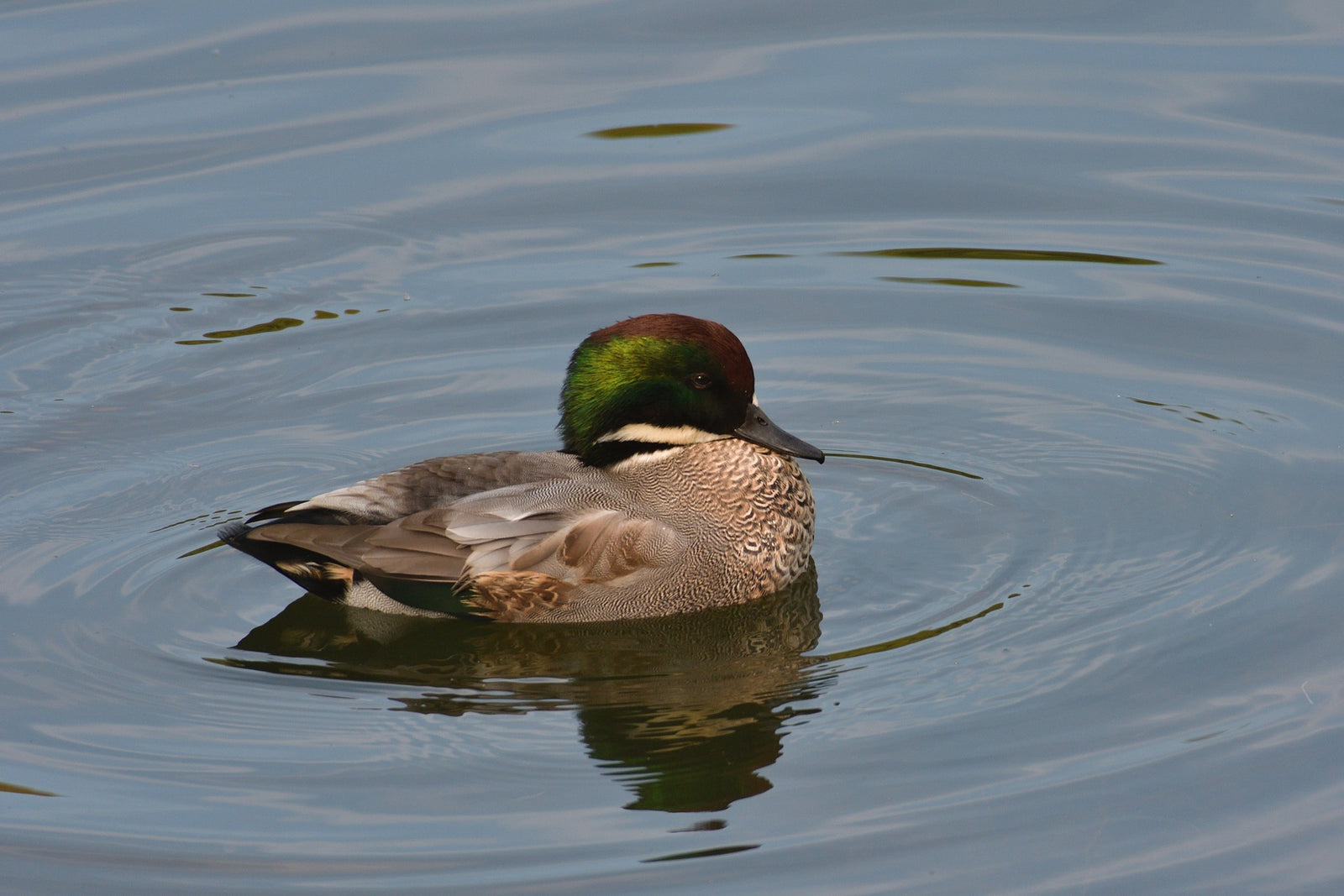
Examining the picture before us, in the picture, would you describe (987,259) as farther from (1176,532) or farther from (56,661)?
(56,661)

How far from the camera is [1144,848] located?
611 cm

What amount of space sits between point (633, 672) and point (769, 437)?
1456 mm

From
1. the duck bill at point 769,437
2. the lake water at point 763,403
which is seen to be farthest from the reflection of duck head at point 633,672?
the duck bill at point 769,437

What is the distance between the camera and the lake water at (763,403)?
6414 mm

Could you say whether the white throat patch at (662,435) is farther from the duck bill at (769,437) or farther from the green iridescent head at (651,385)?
the duck bill at (769,437)

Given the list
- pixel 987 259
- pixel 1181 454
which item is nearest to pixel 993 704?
pixel 1181 454

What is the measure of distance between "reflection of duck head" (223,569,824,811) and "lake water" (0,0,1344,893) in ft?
0.09

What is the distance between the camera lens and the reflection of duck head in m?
6.81

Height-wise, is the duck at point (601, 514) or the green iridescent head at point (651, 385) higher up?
the green iridescent head at point (651, 385)

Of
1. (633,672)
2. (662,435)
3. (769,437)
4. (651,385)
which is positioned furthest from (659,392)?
(633,672)

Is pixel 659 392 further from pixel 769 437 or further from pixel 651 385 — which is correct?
pixel 769 437

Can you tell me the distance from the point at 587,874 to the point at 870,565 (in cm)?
273

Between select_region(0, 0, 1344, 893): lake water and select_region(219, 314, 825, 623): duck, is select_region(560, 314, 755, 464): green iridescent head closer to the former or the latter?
select_region(219, 314, 825, 623): duck

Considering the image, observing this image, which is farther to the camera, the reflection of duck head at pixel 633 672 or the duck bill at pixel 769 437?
the duck bill at pixel 769 437
